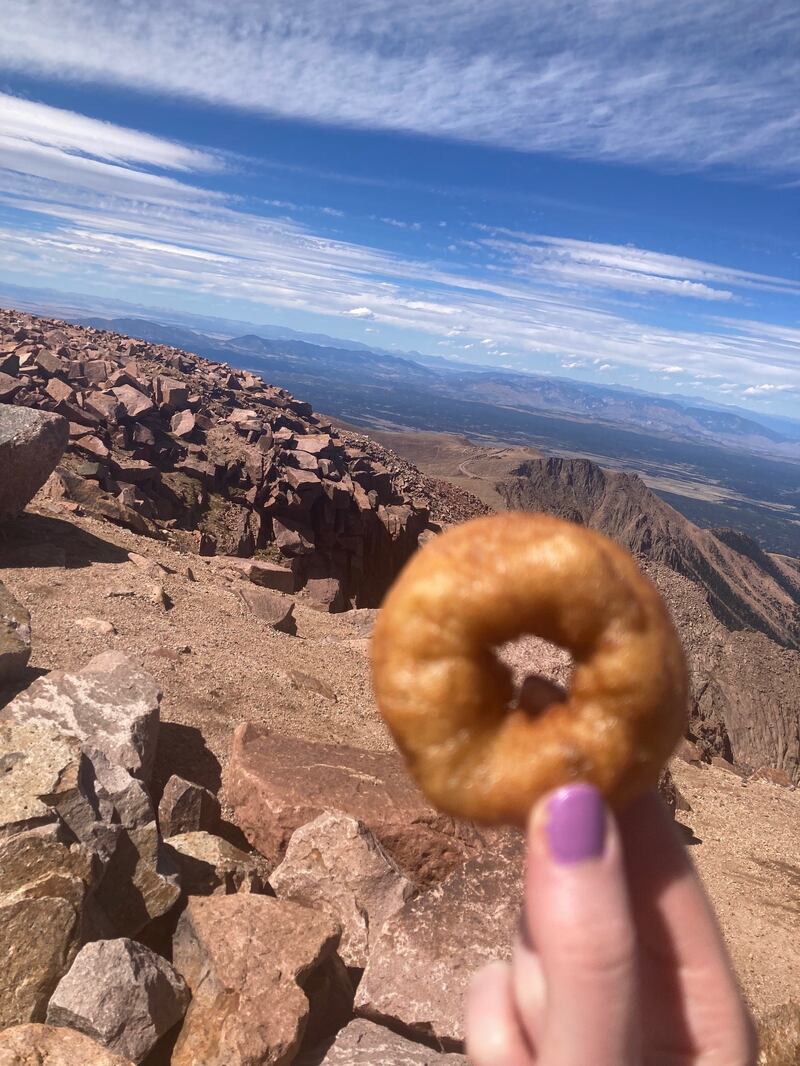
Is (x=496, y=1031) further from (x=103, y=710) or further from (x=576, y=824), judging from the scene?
(x=103, y=710)

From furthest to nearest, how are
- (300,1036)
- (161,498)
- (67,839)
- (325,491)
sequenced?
(325,491) → (161,498) → (67,839) → (300,1036)

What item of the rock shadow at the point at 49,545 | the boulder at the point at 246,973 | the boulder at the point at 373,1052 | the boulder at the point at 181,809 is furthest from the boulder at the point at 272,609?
the boulder at the point at 373,1052

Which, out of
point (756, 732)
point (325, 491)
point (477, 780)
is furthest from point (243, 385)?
point (477, 780)

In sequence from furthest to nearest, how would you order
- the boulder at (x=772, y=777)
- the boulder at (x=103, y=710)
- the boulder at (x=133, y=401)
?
the boulder at (x=133, y=401) < the boulder at (x=772, y=777) < the boulder at (x=103, y=710)

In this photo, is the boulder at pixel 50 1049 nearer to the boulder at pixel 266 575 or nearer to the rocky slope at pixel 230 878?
the rocky slope at pixel 230 878

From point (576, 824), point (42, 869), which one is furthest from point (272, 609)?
point (576, 824)

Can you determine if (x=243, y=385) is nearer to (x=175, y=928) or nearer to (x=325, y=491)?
(x=325, y=491)
